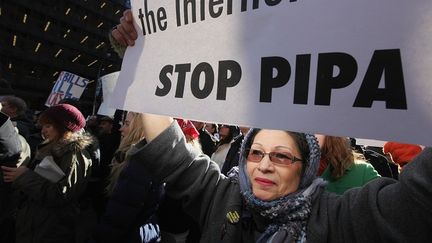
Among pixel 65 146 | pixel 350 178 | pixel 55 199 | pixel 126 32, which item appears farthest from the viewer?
pixel 65 146

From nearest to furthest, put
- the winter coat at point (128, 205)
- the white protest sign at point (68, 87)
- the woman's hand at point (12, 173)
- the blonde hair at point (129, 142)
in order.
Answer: the winter coat at point (128, 205) → the blonde hair at point (129, 142) → the woman's hand at point (12, 173) → the white protest sign at point (68, 87)

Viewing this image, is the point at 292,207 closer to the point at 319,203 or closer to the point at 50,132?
the point at 319,203

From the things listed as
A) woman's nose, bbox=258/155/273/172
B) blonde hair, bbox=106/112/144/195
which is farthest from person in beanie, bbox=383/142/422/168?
blonde hair, bbox=106/112/144/195

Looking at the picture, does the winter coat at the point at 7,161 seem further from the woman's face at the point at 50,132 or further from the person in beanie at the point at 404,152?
the person in beanie at the point at 404,152

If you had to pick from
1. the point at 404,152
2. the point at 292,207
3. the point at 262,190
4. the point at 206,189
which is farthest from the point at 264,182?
the point at 404,152

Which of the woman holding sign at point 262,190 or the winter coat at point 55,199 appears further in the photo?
the winter coat at point 55,199

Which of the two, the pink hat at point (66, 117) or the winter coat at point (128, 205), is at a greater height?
the pink hat at point (66, 117)

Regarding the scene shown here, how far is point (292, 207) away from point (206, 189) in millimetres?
364

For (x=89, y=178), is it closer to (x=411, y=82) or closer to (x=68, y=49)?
(x=411, y=82)

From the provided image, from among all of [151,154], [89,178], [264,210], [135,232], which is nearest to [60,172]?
[89,178]

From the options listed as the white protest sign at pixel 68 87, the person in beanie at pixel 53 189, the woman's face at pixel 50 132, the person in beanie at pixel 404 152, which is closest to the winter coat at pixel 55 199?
the person in beanie at pixel 53 189

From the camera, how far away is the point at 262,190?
1452 millimetres

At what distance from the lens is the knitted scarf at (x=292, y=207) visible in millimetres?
1371

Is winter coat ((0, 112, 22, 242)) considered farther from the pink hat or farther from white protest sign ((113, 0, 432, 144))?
white protest sign ((113, 0, 432, 144))
